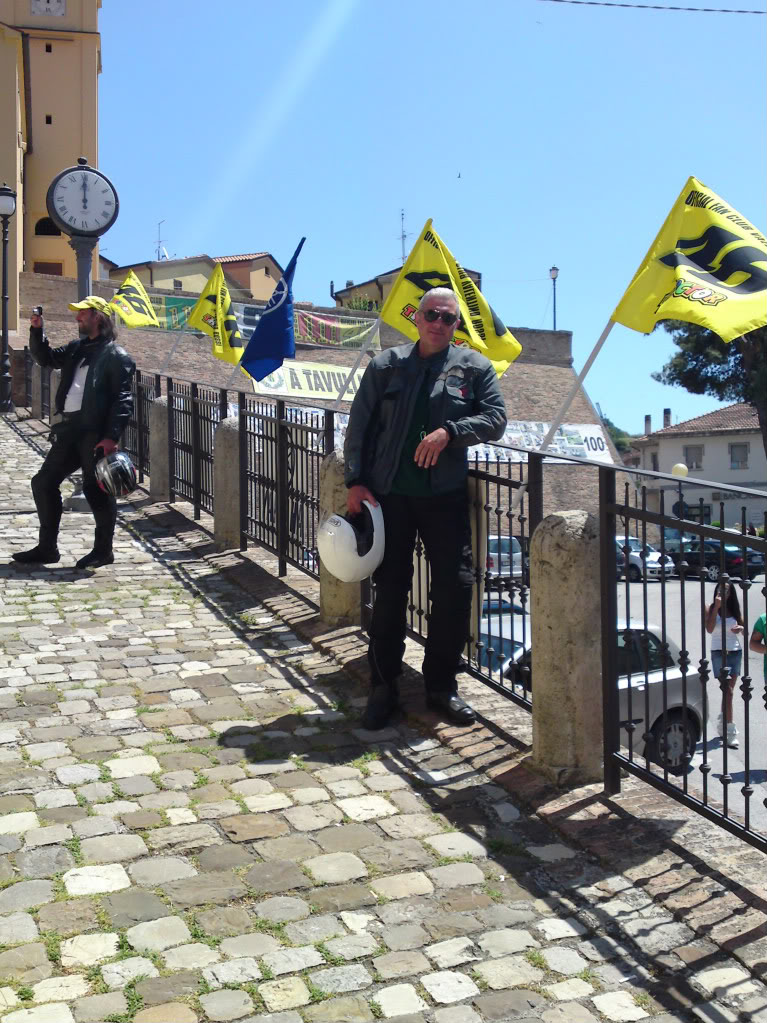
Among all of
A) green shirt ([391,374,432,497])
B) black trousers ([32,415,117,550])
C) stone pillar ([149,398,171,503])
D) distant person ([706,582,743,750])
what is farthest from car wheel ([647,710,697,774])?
stone pillar ([149,398,171,503])

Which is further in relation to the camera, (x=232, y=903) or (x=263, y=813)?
(x=263, y=813)

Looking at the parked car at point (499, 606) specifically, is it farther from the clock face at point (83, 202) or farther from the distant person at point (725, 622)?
the clock face at point (83, 202)

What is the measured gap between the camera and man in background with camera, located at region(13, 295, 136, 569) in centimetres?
921

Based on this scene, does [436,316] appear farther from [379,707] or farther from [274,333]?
[274,333]

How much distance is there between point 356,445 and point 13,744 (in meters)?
2.02

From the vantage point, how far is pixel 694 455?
259 ft

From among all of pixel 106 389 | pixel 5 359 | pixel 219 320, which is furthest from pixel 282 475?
pixel 5 359

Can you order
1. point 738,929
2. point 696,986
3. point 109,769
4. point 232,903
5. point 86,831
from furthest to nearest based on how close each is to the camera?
point 109,769
point 86,831
point 232,903
point 738,929
point 696,986

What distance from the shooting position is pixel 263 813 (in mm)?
4594

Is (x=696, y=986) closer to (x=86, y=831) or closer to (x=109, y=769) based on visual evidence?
(x=86, y=831)

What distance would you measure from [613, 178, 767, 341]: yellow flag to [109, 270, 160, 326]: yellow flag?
14211 mm

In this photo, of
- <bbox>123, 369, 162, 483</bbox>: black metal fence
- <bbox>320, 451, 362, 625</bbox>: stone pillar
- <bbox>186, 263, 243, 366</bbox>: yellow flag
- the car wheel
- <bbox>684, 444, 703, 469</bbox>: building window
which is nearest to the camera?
the car wheel

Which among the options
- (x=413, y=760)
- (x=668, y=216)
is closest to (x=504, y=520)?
(x=413, y=760)

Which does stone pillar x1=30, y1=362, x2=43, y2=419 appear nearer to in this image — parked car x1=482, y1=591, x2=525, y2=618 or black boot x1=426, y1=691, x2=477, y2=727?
parked car x1=482, y1=591, x2=525, y2=618
